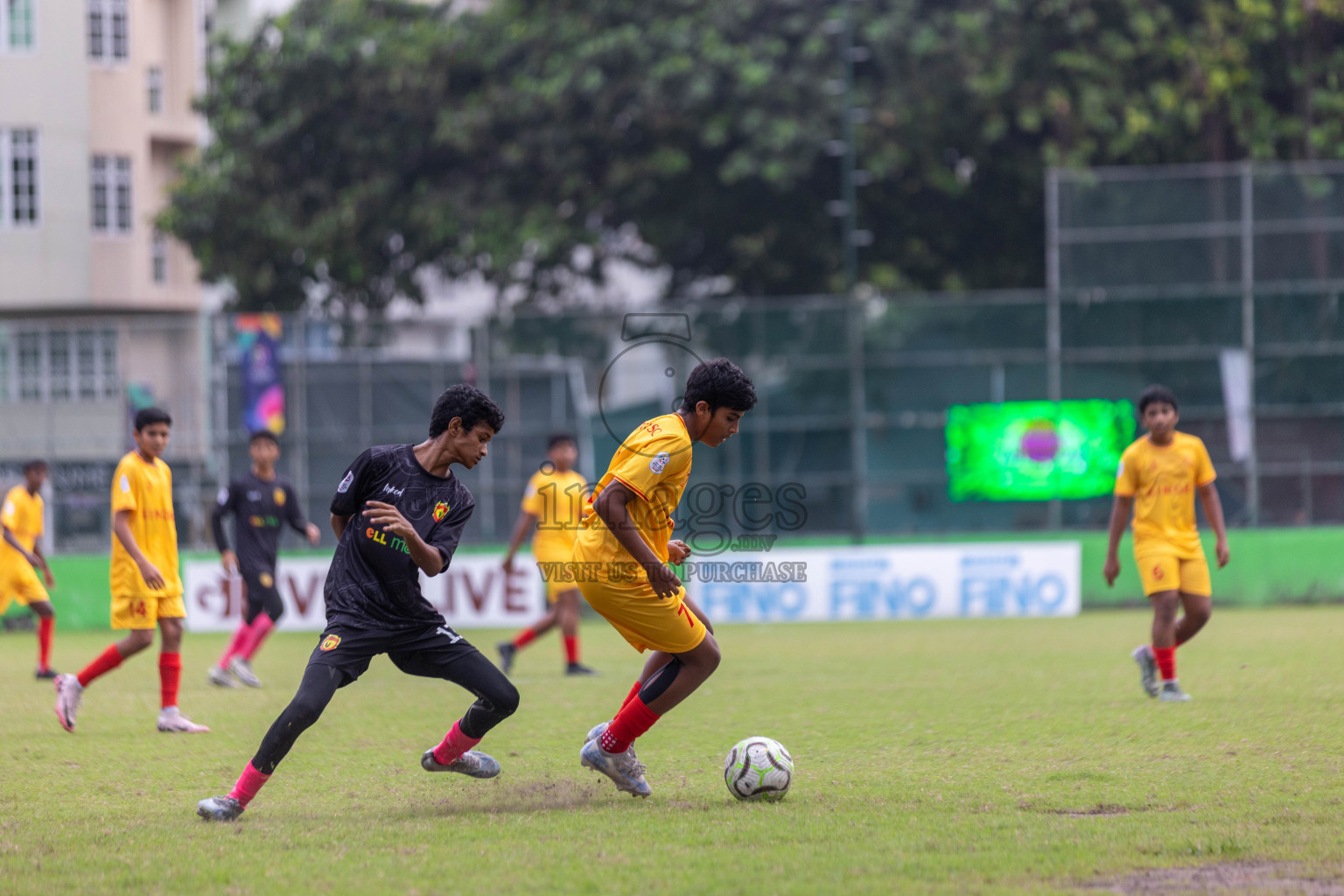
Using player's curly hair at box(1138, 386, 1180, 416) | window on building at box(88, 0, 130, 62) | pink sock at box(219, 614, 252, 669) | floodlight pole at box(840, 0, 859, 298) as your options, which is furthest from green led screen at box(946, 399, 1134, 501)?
window on building at box(88, 0, 130, 62)

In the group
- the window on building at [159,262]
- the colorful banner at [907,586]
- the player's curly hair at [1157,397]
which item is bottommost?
the colorful banner at [907,586]

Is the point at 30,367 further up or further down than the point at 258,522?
further up

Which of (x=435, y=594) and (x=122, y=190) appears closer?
(x=435, y=594)

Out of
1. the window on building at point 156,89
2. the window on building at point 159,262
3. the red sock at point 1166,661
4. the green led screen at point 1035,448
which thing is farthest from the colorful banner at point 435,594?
the window on building at point 156,89

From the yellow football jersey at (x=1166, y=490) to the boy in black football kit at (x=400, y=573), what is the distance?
17.4 feet

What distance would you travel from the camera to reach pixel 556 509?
42.2 feet

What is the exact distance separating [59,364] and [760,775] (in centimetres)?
1897

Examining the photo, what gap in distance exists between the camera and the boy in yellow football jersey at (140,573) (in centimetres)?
885

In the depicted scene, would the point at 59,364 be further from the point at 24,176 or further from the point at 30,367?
the point at 24,176

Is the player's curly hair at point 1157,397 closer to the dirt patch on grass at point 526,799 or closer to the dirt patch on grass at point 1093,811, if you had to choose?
the dirt patch on grass at point 1093,811

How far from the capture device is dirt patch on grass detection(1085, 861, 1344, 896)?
177 inches

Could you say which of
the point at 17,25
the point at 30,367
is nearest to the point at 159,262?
the point at 17,25

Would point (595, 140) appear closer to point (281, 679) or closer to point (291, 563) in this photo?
point (291, 563)

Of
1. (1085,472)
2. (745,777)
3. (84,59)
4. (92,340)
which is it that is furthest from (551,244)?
(745,777)
